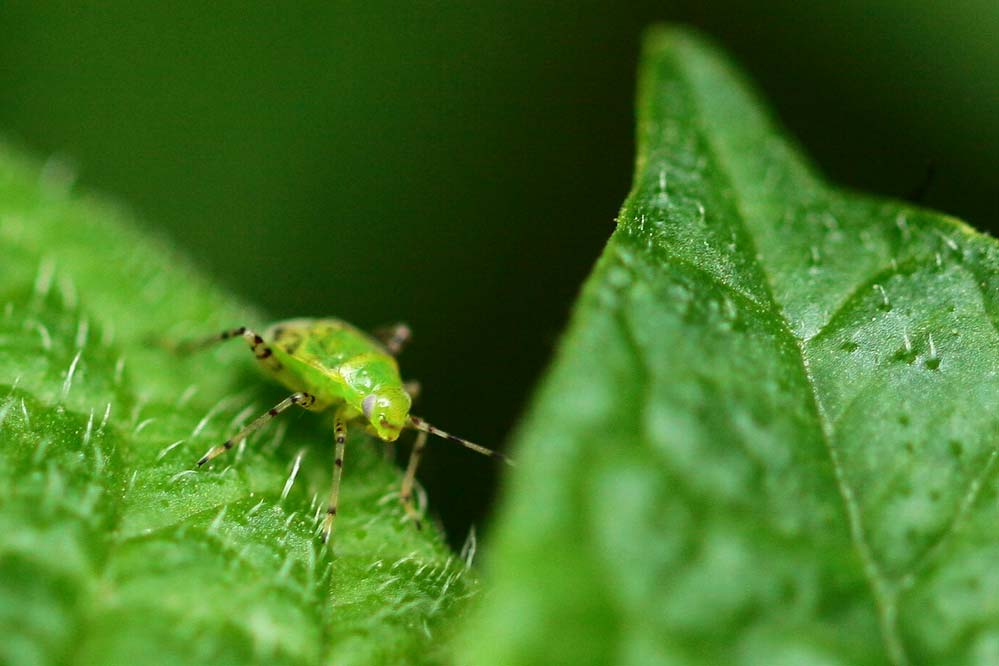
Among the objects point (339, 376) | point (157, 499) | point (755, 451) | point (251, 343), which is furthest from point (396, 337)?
point (755, 451)

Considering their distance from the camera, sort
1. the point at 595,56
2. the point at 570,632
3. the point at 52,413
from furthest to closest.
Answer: the point at 595,56 < the point at 52,413 < the point at 570,632

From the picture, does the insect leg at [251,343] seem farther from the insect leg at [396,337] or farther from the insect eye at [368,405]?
the insect leg at [396,337]

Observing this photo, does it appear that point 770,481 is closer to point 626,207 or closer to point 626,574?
point 626,574

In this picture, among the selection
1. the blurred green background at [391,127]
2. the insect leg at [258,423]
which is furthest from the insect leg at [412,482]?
the blurred green background at [391,127]

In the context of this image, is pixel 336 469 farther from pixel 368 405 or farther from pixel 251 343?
pixel 251 343

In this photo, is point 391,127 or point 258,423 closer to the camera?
point 258,423

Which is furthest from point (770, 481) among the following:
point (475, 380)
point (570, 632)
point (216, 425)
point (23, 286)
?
point (475, 380)
